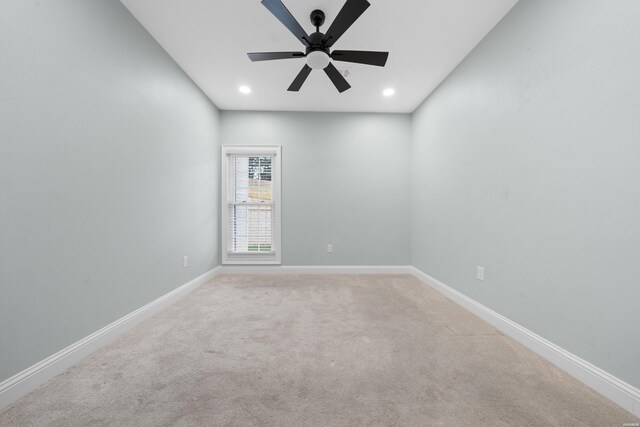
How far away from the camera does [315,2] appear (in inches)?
72.7

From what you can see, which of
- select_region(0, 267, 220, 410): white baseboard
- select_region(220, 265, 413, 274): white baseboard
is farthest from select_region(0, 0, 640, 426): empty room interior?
select_region(220, 265, 413, 274): white baseboard

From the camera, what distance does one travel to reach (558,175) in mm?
1571

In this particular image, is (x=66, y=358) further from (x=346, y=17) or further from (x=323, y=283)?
(x=346, y=17)

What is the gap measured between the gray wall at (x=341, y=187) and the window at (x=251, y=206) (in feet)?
0.72

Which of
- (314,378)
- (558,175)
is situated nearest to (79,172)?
(314,378)

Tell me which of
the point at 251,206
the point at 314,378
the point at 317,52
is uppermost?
the point at 317,52

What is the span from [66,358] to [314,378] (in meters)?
1.57

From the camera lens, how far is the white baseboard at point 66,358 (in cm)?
121

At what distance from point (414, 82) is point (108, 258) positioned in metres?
3.69

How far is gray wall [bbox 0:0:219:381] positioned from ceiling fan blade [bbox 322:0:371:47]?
5.60 ft

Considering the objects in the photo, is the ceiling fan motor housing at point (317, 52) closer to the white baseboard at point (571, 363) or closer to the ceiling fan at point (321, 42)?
the ceiling fan at point (321, 42)

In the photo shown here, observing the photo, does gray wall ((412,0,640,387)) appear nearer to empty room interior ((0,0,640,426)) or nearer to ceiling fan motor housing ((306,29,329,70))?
empty room interior ((0,0,640,426))

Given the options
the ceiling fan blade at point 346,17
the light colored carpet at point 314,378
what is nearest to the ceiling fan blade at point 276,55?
the ceiling fan blade at point 346,17

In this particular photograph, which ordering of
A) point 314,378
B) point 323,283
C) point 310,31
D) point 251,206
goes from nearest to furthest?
1. point 314,378
2. point 310,31
3. point 323,283
4. point 251,206
